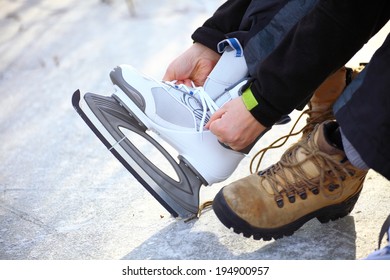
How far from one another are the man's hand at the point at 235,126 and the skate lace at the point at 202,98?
0.08 metres

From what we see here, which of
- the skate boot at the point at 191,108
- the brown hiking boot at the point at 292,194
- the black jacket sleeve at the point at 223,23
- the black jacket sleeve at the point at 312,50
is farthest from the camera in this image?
the black jacket sleeve at the point at 223,23

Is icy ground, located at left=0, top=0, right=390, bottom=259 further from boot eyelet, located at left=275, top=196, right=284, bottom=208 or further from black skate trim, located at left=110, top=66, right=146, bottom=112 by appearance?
black skate trim, located at left=110, top=66, right=146, bottom=112

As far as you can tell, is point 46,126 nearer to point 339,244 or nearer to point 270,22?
point 270,22

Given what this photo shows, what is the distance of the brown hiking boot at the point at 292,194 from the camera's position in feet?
3.87

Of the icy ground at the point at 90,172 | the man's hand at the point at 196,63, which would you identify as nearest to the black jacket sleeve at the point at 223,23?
the man's hand at the point at 196,63

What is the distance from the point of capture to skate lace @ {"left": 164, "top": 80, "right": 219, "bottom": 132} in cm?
134

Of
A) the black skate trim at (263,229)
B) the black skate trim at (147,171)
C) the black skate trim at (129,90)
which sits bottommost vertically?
the black skate trim at (263,229)

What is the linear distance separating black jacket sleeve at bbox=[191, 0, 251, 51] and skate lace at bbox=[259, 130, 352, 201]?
36 cm

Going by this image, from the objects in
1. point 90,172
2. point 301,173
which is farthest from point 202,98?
point 90,172

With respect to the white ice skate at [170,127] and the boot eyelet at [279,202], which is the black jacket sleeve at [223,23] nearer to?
the white ice skate at [170,127]

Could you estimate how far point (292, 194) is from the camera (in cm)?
120

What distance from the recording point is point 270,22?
4.28ft

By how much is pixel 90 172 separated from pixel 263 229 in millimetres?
633
